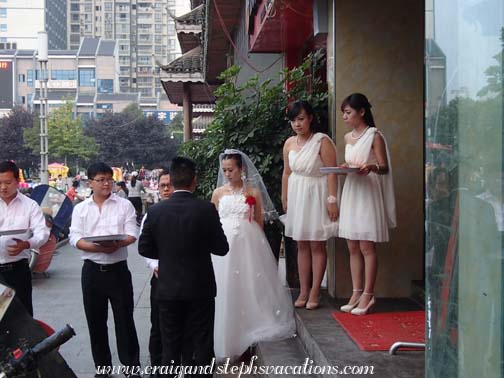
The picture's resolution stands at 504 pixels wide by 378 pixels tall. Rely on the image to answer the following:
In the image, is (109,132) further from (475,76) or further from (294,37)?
(475,76)

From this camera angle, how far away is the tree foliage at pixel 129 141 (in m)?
67.1

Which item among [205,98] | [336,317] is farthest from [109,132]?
[336,317]

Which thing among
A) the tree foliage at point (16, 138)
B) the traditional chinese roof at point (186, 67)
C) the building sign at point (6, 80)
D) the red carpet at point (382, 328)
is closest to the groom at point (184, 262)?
the red carpet at point (382, 328)

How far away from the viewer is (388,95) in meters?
6.29

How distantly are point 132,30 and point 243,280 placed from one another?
148983 millimetres

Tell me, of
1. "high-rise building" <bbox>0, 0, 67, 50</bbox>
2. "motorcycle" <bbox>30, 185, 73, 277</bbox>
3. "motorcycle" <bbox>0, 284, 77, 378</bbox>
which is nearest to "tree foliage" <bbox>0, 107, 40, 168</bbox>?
"motorcycle" <bbox>30, 185, 73, 277</bbox>

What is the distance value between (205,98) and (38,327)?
21.7 meters

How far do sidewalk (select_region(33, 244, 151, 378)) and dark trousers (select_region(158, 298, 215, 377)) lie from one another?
1.65 meters

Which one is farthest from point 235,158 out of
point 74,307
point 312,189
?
point 74,307

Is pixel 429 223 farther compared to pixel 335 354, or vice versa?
pixel 335 354

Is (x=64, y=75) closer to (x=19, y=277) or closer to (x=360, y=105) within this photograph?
(x=19, y=277)

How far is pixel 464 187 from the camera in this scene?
2691 mm

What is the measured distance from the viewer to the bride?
5605 mm

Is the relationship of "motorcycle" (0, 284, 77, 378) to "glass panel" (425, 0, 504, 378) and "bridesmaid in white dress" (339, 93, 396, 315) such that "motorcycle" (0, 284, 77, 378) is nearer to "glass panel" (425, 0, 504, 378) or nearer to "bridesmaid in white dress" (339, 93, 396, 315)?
"glass panel" (425, 0, 504, 378)
